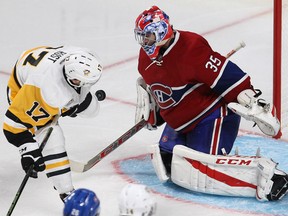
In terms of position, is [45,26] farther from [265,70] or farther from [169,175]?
[169,175]

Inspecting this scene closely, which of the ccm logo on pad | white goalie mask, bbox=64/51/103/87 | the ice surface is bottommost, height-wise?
the ice surface

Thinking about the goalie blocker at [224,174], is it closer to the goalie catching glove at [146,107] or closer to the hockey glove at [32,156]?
the goalie catching glove at [146,107]

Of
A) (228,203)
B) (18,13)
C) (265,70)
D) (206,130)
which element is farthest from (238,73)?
(18,13)

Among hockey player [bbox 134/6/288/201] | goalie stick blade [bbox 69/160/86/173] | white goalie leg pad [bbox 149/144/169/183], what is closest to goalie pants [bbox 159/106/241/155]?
hockey player [bbox 134/6/288/201]

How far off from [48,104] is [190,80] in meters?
0.55

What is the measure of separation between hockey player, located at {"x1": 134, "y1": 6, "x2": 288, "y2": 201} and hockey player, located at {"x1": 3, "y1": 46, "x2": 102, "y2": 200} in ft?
0.92

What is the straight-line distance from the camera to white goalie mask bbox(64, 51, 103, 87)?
327cm

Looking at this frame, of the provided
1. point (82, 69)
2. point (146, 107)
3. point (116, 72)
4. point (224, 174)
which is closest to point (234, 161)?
point (224, 174)

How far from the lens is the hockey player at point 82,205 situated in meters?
2.23

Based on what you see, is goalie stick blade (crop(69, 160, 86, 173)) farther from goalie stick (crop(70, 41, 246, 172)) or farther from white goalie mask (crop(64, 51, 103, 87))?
white goalie mask (crop(64, 51, 103, 87))

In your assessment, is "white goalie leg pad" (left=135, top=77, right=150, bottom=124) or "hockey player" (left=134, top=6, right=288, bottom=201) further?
"white goalie leg pad" (left=135, top=77, right=150, bottom=124)

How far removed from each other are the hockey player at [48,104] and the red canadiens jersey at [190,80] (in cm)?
29

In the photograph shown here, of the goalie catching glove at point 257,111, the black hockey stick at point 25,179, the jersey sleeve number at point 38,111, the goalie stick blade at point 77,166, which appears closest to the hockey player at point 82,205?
the black hockey stick at point 25,179

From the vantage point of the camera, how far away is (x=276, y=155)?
389 centimetres
